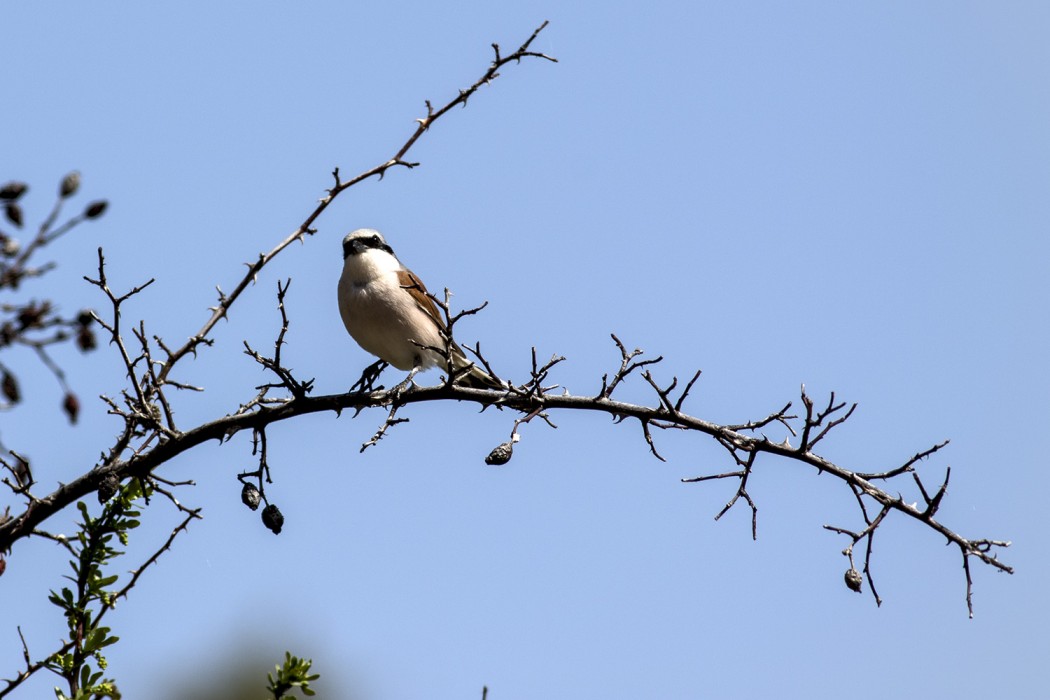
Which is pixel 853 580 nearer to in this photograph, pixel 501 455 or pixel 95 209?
pixel 501 455

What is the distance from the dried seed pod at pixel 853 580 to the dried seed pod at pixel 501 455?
1254mm

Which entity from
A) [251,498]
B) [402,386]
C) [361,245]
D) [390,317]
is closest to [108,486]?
[251,498]

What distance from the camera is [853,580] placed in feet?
14.0

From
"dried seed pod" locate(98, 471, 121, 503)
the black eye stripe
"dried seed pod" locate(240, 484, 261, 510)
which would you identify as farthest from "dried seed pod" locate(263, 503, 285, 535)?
the black eye stripe

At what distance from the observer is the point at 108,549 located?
13.8ft

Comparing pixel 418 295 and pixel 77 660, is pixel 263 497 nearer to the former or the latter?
pixel 77 660

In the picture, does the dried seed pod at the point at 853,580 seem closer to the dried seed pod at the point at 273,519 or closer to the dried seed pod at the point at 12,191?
the dried seed pod at the point at 273,519

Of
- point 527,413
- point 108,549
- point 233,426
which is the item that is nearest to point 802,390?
point 527,413

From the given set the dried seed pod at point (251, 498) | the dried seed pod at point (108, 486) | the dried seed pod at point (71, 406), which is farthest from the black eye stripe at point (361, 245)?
the dried seed pod at point (71, 406)

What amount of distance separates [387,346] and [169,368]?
2888 mm

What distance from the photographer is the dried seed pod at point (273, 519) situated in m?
4.64

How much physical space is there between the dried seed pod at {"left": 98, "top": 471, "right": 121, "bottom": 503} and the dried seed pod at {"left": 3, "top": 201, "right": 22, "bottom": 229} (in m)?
2.22

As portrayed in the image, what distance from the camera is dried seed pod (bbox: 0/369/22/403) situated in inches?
81.9

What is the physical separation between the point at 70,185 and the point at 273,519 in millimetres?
2731
